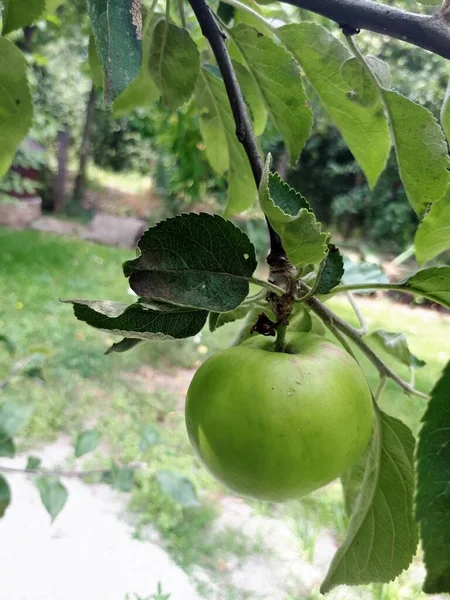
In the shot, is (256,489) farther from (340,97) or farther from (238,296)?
(340,97)

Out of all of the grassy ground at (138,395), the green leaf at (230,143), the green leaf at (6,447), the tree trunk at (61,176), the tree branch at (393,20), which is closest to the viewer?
the tree branch at (393,20)

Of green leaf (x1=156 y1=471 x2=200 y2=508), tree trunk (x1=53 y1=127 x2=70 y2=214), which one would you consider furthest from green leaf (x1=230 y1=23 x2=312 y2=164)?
tree trunk (x1=53 y1=127 x2=70 y2=214)

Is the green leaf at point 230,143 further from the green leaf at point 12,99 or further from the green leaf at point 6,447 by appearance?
the green leaf at point 6,447

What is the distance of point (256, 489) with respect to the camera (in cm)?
36

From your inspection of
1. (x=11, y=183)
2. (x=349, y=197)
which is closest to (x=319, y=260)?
(x=11, y=183)

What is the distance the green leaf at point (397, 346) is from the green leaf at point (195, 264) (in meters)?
0.28

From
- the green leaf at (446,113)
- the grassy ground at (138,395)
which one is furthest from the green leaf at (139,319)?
the grassy ground at (138,395)

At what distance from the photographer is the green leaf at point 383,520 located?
44 centimetres

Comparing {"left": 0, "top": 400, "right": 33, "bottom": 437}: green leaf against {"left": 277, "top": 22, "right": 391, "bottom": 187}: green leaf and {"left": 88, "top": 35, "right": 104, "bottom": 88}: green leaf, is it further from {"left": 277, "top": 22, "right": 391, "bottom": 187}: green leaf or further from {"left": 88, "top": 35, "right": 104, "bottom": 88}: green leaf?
{"left": 277, "top": 22, "right": 391, "bottom": 187}: green leaf

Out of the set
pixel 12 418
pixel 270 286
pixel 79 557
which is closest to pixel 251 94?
pixel 270 286

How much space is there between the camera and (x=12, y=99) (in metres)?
0.59

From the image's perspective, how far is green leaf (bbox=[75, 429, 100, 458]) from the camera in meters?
1.25

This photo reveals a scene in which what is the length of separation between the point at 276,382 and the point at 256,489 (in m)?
0.07

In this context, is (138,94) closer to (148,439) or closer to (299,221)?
(299,221)
